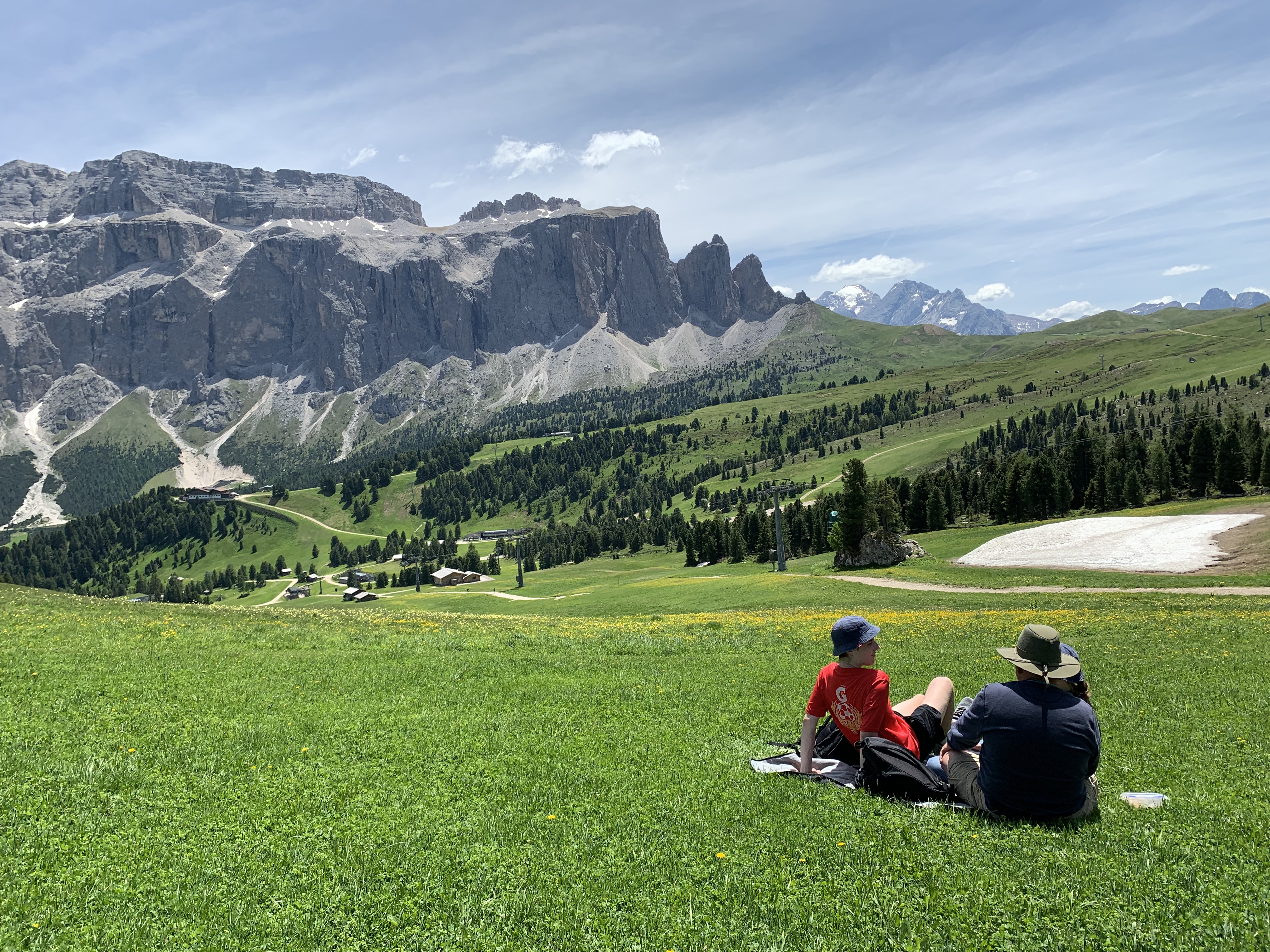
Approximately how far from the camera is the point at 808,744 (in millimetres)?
10953

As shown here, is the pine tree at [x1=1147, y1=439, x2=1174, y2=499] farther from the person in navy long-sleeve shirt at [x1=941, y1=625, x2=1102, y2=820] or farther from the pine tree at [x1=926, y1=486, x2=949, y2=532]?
the person in navy long-sleeve shirt at [x1=941, y1=625, x2=1102, y2=820]

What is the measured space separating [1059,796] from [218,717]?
44.6 feet

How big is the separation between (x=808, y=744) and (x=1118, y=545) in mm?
71540

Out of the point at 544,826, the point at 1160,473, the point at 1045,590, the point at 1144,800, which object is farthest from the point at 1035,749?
the point at 1160,473

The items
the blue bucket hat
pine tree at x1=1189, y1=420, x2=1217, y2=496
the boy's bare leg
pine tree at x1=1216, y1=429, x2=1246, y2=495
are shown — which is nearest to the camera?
the blue bucket hat

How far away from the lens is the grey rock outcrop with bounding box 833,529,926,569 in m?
80.0

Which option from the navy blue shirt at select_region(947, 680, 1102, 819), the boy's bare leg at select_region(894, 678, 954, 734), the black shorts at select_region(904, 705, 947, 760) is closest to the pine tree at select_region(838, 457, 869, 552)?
the boy's bare leg at select_region(894, 678, 954, 734)

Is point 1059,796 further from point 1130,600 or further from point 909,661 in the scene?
point 1130,600

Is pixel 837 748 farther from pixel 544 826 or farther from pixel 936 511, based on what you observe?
pixel 936 511

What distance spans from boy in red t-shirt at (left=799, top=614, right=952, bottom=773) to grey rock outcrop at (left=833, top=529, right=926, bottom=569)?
71714 mm

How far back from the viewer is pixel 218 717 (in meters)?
13.0

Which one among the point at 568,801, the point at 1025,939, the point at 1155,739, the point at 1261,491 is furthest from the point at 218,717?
the point at 1261,491

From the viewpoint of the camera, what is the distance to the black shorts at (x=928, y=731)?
37.5ft

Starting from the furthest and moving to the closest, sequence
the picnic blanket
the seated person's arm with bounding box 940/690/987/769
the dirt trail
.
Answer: the dirt trail → the picnic blanket → the seated person's arm with bounding box 940/690/987/769
